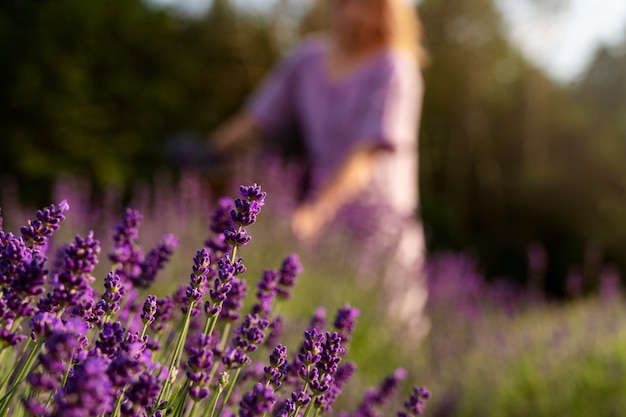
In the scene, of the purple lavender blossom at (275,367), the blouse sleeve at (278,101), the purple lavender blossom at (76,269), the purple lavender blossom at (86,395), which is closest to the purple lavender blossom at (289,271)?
the purple lavender blossom at (275,367)

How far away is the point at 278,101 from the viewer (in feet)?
18.5

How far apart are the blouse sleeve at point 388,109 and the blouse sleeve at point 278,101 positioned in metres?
0.88

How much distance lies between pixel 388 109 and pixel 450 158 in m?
11.3

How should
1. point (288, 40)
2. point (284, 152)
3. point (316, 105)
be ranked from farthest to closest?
point (288, 40) → point (284, 152) → point (316, 105)

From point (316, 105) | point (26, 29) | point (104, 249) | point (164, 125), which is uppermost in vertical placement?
point (164, 125)

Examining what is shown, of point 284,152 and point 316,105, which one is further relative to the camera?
point 284,152

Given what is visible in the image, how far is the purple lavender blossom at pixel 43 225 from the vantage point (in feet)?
3.59

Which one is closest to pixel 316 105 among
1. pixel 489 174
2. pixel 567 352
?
pixel 567 352

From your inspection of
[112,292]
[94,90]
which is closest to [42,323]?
[112,292]

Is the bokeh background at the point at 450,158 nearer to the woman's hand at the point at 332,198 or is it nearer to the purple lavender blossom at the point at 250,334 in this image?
the woman's hand at the point at 332,198

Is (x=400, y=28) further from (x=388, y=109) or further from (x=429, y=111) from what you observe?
(x=429, y=111)

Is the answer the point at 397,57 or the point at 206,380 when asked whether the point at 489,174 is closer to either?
the point at 397,57

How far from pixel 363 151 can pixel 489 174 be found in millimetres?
11245

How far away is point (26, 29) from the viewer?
6.99 m
